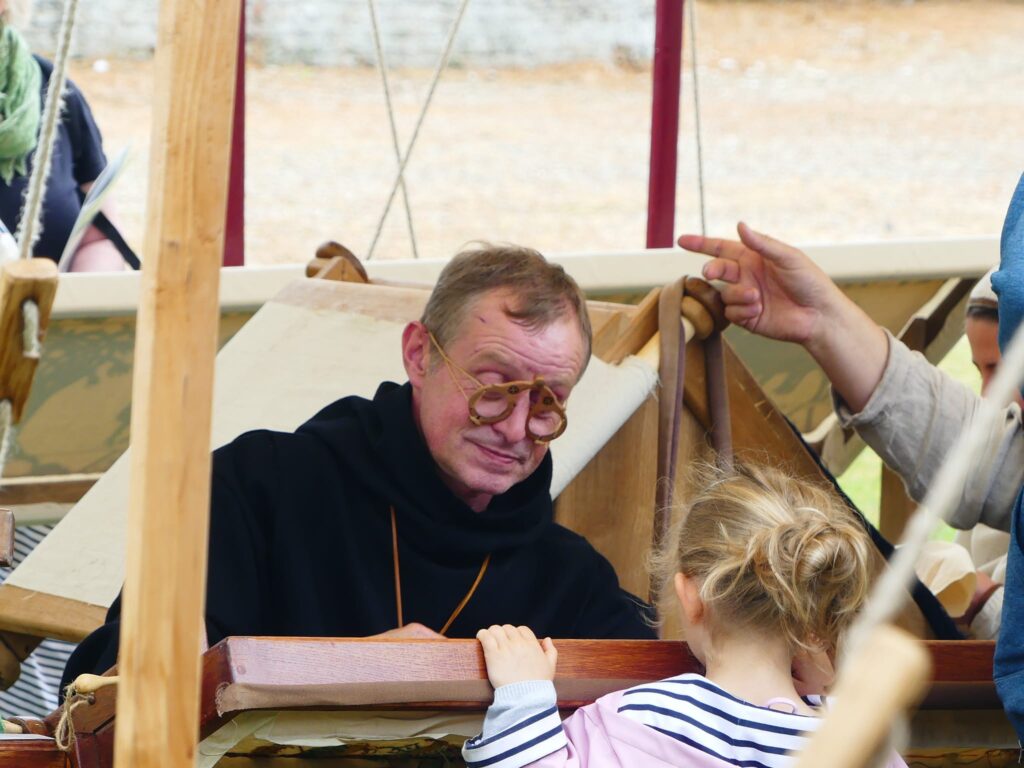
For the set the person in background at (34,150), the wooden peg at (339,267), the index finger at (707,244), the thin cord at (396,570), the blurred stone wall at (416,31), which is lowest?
the thin cord at (396,570)

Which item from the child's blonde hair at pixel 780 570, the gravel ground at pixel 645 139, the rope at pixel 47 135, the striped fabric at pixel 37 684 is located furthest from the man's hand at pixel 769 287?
the gravel ground at pixel 645 139

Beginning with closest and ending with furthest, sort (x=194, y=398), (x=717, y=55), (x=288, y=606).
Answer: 1. (x=194, y=398)
2. (x=288, y=606)
3. (x=717, y=55)

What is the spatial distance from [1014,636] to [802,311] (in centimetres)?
84

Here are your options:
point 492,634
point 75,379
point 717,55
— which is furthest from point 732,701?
point 717,55

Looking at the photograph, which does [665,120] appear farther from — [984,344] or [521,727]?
[521,727]

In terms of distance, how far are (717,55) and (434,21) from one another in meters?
3.30

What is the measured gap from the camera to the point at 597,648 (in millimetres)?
1534

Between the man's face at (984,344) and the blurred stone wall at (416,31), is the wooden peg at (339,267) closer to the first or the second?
the man's face at (984,344)

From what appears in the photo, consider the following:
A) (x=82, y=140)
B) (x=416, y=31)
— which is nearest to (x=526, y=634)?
(x=82, y=140)

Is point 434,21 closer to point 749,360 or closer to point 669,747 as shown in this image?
point 749,360

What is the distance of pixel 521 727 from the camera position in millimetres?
1430

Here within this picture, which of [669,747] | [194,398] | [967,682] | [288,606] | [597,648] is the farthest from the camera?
[288,606]

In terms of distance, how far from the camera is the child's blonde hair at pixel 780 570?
1.52m

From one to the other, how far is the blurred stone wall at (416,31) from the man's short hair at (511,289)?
383 inches
